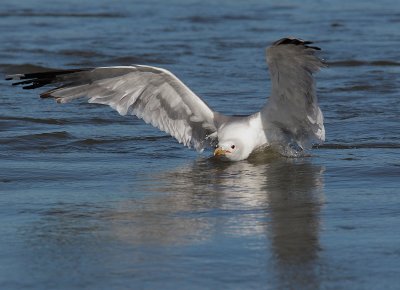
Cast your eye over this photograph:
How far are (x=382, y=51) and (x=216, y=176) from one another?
7.21 meters

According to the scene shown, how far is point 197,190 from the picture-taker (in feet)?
24.1

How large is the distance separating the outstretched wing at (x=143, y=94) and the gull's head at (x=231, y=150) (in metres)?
0.52

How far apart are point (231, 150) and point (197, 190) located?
1146 mm

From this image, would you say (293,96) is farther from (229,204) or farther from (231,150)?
(229,204)

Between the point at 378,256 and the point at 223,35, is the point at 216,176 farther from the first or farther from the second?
the point at 223,35

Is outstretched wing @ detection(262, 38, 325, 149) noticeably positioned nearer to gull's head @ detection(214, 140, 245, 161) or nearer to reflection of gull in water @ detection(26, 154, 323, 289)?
gull's head @ detection(214, 140, 245, 161)

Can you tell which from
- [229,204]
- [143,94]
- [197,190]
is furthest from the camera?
[143,94]

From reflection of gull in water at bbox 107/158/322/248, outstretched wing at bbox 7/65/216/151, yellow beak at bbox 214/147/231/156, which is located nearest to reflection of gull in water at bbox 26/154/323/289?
reflection of gull in water at bbox 107/158/322/248

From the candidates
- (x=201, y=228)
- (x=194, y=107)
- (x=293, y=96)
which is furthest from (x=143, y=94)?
(x=201, y=228)

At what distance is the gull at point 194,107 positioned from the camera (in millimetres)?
8422

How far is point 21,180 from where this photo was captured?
763 cm

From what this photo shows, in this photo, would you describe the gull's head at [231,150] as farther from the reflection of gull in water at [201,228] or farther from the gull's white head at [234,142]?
the reflection of gull in water at [201,228]

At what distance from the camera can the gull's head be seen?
27.5ft

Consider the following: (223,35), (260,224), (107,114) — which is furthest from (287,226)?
(223,35)
